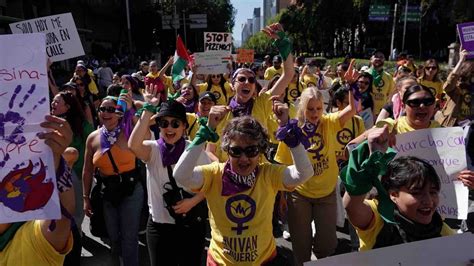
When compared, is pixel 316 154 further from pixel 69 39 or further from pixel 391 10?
pixel 391 10

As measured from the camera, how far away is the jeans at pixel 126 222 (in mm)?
3773

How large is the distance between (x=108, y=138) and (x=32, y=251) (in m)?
1.94

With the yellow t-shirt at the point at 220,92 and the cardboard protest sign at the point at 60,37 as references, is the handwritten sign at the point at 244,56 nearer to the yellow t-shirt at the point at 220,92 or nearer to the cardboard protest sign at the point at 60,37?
the yellow t-shirt at the point at 220,92

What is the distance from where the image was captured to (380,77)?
7613mm

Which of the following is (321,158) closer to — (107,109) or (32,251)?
(107,109)

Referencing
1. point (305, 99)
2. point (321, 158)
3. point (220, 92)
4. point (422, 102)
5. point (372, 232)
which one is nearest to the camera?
point (372, 232)

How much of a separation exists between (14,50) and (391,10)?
4704 cm

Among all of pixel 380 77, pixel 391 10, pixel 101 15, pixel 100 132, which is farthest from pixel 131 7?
pixel 100 132

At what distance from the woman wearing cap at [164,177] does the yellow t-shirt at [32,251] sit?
4.04 feet

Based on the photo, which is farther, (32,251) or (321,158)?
(321,158)

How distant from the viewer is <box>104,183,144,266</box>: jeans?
12.4 ft

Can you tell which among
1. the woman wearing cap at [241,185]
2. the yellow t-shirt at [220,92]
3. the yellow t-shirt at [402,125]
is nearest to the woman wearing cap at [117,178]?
the woman wearing cap at [241,185]

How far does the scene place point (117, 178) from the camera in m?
3.81

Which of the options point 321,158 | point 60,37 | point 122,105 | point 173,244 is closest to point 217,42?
point 60,37
